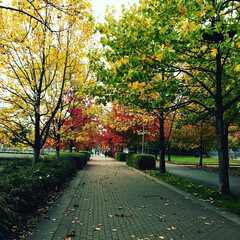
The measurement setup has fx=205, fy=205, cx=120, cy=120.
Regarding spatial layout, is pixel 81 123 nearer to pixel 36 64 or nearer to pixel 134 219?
pixel 36 64

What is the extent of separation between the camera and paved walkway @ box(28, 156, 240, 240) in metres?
4.54

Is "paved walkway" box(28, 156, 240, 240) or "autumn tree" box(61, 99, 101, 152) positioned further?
"autumn tree" box(61, 99, 101, 152)

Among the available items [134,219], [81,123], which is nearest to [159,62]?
[134,219]

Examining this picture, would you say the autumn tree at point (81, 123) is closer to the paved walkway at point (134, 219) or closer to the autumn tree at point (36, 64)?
the autumn tree at point (36, 64)

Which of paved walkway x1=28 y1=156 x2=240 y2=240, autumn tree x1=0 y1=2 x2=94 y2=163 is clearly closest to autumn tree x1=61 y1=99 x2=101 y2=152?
autumn tree x1=0 y1=2 x2=94 y2=163

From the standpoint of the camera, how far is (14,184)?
5551 millimetres

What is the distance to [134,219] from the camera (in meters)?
5.55

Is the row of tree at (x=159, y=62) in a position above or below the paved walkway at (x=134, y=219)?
above

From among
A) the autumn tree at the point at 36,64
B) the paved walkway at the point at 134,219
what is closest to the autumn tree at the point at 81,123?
the autumn tree at the point at 36,64

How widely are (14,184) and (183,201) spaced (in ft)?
18.9

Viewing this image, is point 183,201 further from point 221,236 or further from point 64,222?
point 64,222

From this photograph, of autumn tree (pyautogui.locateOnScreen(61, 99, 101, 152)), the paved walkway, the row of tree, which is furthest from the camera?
autumn tree (pyautogui.locateOnScreen(61, 99, 101, 152))

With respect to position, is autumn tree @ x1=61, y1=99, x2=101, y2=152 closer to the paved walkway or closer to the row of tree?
the row of tree

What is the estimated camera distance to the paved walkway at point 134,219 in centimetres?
454
